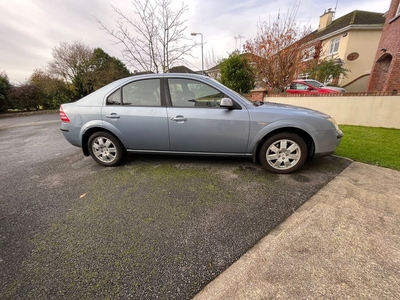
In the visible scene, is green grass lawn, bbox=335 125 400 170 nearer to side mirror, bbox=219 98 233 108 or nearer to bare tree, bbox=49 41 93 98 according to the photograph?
side mirror, bbox=219 98 233 108

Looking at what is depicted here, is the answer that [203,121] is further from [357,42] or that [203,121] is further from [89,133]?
Answer: [357,42]

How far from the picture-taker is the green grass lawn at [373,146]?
135 inches

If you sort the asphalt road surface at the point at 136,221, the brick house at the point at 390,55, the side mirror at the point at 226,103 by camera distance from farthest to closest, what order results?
the brick house at the point at 390,55
the side mirror at the point at 226,103
the asphalt road surface at the point at 136,221

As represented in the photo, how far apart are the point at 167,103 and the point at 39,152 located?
406cm

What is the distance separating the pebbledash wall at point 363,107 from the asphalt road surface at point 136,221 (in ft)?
14.4

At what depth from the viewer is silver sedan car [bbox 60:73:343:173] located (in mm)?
2797

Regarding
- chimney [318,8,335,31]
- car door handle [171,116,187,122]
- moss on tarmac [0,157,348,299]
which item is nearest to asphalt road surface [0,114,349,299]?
moss on tarmac [0,157,348,299]

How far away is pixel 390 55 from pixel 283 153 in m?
12.2

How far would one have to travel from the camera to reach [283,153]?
288cm

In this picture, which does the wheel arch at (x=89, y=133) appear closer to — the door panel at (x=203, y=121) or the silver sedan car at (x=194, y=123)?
the silver sedan car at (x=194, y=123)

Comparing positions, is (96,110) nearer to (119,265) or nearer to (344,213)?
(119,265)

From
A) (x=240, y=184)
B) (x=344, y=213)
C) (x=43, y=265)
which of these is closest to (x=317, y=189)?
(x=344, y=213)

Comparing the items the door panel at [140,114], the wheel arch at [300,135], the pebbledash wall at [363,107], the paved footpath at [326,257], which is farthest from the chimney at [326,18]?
the door panel at [140,114]

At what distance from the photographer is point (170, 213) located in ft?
7.00
